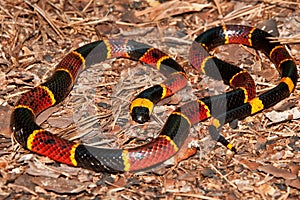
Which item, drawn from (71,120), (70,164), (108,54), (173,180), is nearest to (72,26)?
(108,54)

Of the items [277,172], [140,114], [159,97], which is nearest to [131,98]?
[159,97]

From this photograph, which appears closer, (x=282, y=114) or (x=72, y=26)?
(x=282, y=114)

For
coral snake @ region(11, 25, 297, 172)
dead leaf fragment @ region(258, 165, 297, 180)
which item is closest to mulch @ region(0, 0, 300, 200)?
dead leaf fragment @ region(258, 165, 297, 180)

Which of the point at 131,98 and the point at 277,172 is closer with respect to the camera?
the point at 277,172

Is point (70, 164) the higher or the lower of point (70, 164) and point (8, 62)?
the lower

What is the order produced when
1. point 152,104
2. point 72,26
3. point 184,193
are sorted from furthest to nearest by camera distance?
point 72,26 < point 152,104 < point 184,193

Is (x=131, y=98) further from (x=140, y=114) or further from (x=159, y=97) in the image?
(x=140, y=114)

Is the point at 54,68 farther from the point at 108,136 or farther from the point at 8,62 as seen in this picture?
the point at 108,136
